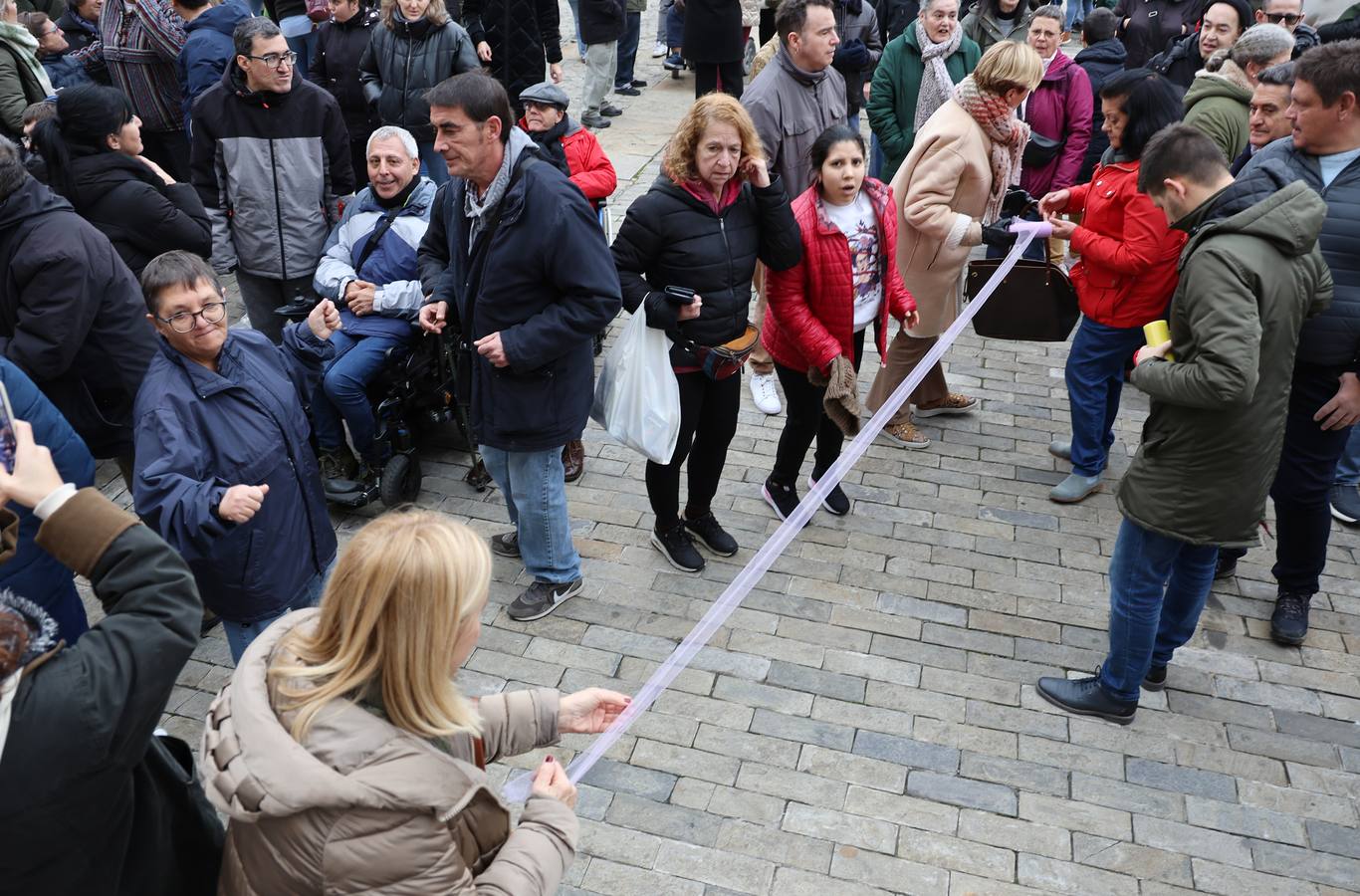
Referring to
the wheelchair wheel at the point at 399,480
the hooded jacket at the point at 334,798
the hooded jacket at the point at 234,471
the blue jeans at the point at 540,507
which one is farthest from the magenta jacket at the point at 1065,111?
the hooded jacket at the point at 334,798

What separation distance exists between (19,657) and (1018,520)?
4466mm

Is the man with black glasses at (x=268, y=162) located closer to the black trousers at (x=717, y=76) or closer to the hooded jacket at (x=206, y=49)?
the hooded jacket at (x=206, y=49)

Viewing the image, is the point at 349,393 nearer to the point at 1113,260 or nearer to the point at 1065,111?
the point at 1113,260

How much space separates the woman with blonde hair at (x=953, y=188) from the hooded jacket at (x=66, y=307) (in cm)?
351

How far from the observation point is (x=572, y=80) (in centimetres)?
1271

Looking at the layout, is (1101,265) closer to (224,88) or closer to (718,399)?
(718,399)

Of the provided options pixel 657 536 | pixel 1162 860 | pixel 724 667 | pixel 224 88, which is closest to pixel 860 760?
pixel 724 667

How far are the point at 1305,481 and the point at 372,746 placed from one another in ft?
12.9

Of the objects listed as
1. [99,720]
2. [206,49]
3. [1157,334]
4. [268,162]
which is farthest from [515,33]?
[99,720]

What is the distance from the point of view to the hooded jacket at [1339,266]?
3.97 m

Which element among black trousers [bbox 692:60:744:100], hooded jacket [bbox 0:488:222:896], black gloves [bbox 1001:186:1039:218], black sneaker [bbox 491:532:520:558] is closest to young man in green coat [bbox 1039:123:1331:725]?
black gloves [bbox 1001:186:1039:218]

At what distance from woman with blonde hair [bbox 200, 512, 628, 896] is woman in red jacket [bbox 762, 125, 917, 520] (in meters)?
3.01

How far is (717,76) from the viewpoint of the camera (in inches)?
380

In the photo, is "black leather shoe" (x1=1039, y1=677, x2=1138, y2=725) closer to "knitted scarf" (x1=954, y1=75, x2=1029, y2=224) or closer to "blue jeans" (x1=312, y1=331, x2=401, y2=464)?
"knitted scarf" (x1=954, y1=75, x2=1029, y2=224)
